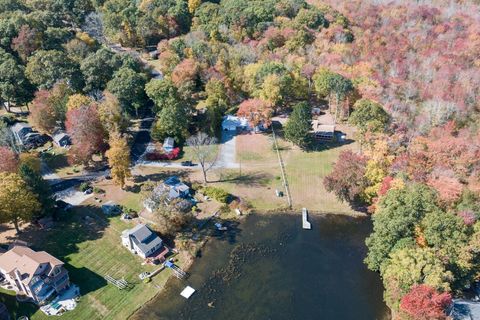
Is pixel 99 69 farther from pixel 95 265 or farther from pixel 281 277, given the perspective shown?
pixel 281 277

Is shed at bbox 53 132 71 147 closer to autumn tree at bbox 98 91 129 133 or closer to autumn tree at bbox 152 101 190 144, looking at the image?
autumn tree at bbox 98 91 129 133

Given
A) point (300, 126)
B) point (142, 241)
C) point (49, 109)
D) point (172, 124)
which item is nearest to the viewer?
point (142, 241)

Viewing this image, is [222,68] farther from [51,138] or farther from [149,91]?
[51,138]

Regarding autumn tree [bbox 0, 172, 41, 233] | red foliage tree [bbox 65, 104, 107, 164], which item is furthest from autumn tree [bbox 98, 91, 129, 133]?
autumn tree [bbox 0, 172, 41, 233]

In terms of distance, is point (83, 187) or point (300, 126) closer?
point (83, 187)

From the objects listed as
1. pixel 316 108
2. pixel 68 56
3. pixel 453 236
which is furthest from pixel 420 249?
pixel 68 56

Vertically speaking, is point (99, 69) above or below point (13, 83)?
above

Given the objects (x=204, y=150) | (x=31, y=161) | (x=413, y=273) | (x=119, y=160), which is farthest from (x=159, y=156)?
(x=413, y=273)
